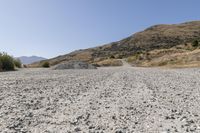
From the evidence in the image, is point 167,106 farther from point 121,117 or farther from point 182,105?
point 121,117

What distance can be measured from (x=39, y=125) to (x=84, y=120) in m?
1.32

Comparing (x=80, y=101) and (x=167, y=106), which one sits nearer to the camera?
(x=167, y=106)

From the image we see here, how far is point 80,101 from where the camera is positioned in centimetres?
1254

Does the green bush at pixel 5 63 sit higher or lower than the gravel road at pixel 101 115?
higher

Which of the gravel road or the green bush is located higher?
the green bush

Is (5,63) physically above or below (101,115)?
above

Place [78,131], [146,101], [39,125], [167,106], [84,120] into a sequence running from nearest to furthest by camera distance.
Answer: [78,131] < [39,125] < [84,120] < [167,106] < [146,101]

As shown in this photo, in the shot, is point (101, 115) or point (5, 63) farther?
point (5, 63)

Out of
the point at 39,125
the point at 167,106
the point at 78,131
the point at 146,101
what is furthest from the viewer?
the point at 146,101

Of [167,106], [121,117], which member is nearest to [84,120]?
[121,117]

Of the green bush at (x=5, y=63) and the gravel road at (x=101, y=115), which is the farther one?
the green bush at (x=5, y=63)

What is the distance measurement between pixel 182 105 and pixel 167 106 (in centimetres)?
60

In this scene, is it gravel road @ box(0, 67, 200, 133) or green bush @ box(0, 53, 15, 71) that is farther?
green bush @ box(0, 53, 15, 71)

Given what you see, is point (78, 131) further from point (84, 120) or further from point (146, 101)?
point (146, 101)
